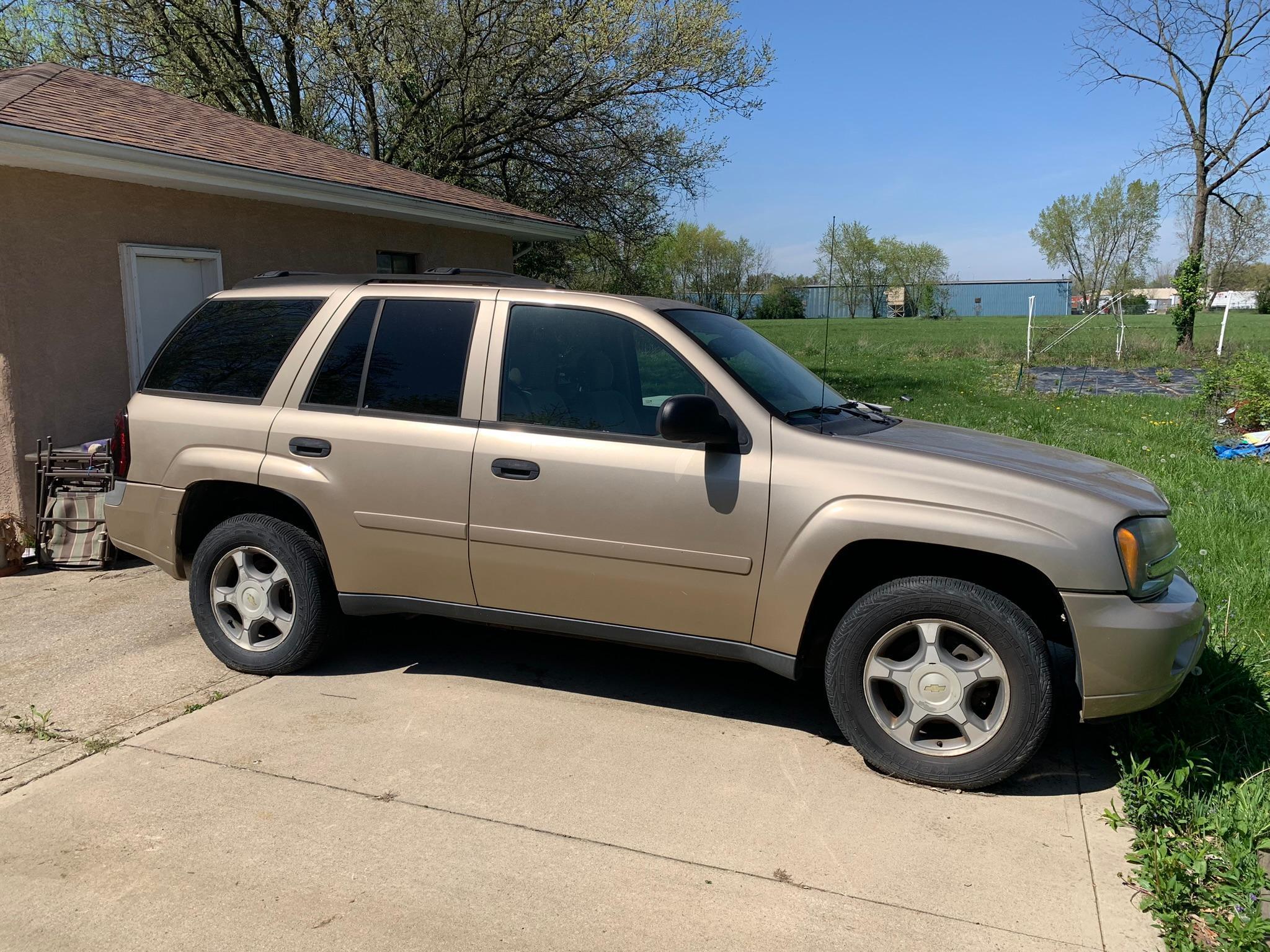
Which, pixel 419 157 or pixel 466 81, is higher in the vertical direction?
pixel 466 81

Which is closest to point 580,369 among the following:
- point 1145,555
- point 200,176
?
point 1145,555

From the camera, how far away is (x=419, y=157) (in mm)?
17031

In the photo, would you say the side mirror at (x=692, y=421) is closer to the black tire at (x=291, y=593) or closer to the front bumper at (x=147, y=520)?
the black tire at (x=291, y=593)

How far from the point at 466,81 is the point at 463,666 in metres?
13.7

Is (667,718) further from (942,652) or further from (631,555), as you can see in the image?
(942,652)

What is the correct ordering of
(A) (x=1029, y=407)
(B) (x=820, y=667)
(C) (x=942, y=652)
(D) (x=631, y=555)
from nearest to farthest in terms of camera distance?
(C) (x=942, y=652), (D) (x=631, y=555), (B) (x=820, y=667), (A) (x=1029, y=407)

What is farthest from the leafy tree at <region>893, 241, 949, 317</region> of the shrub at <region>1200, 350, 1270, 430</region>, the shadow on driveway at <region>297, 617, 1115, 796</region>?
the shadow on driveway at <region>297, 617, 1115, 796</region>

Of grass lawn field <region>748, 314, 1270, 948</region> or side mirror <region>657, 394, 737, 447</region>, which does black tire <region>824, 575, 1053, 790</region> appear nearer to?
grass lawn field <region>748, 314, 1270, 948</region>

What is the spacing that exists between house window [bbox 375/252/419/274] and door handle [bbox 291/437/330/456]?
6.82 m

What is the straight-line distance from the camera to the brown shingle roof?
271 inches

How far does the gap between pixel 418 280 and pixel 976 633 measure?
9.80 feet

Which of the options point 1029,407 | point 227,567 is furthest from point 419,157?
point 227,567

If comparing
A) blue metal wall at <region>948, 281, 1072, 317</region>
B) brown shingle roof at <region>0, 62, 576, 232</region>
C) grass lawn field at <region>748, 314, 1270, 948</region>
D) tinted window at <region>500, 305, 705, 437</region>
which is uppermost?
blue metal wall at <region>948, 281, 1072, 317</region>

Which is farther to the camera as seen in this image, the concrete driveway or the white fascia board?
the white fascia board
